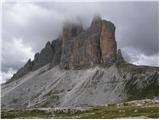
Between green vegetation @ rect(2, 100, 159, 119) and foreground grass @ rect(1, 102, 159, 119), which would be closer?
foreground grass @ rect(1, 102, 159, 119)

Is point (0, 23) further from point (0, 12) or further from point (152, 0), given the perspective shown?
point (152, 0)

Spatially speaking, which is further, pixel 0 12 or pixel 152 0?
pixel 152 0

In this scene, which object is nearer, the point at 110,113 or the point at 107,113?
the point at 110,113

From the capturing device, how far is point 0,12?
64.7 feet

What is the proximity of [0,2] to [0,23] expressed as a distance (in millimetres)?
1130

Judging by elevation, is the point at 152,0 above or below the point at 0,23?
above

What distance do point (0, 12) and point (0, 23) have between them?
63cm

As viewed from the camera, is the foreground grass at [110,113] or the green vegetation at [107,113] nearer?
the foreground grass at [110,113]

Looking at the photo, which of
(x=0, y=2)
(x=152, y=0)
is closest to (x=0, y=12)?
(x=0, y=2)

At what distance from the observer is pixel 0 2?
1950 cm

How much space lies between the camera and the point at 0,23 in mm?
19578

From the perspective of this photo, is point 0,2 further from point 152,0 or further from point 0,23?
point 152,0

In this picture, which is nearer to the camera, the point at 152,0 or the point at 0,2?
the point at 0,2

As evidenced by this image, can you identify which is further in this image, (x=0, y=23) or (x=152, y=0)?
(x=152, y=0)
